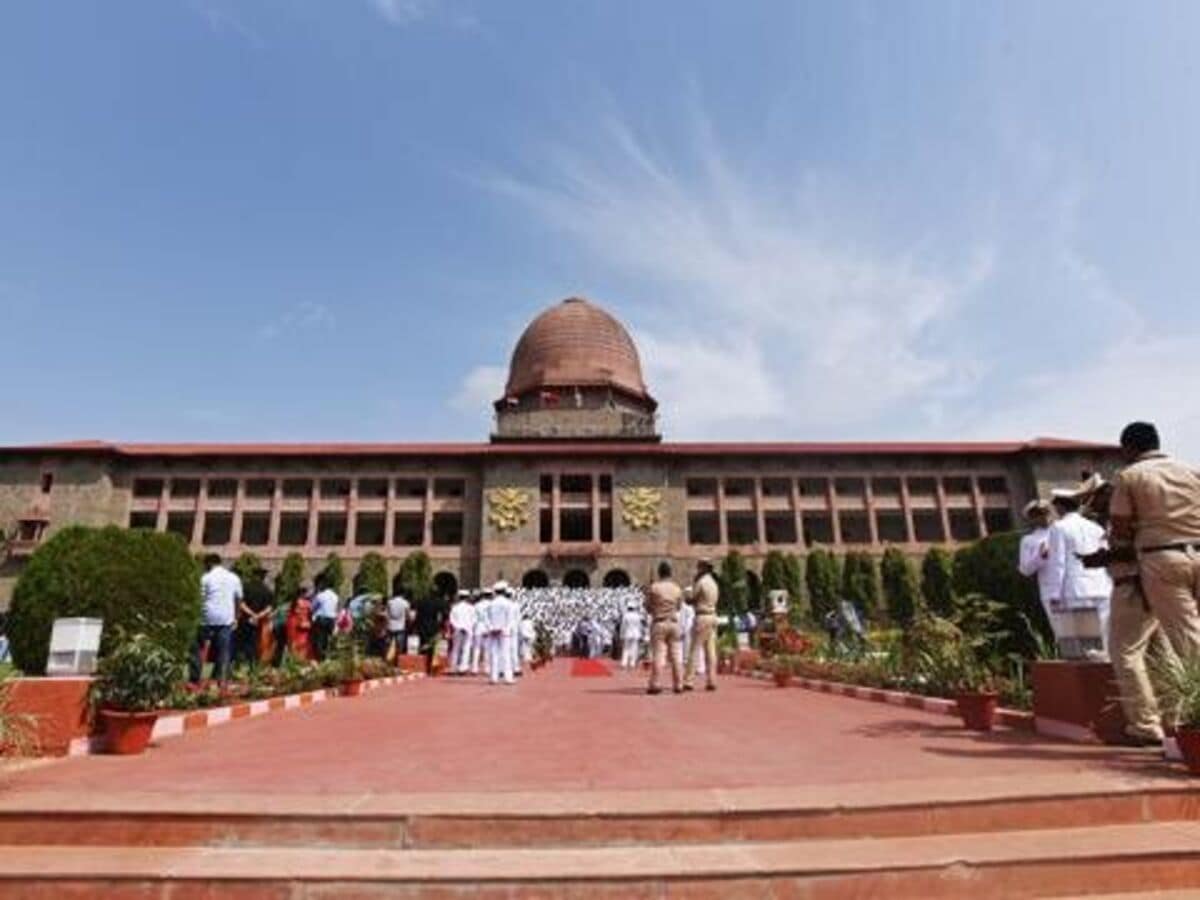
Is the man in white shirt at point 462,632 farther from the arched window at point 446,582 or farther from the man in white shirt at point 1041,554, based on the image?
the arched window at point 446,582

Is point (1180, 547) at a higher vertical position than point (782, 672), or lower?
higher

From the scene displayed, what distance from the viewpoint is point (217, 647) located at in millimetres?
9688

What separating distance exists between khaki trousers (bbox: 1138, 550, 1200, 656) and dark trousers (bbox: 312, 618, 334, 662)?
41.2 ft

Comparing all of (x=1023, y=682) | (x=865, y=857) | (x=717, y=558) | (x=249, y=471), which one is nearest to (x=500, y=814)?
(x=865, y=857)

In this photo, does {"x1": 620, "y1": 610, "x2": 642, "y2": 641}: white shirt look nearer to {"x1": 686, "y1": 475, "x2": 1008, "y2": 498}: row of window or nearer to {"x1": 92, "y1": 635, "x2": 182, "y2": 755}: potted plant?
{"x1": 92, "y1": 635, "x2": 182, "y2": 755}: potted plant

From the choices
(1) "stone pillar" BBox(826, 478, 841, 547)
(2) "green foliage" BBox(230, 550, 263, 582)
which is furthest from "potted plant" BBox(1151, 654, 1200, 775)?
(1) "stone pillar" BBox(826, 478, 841, 547)

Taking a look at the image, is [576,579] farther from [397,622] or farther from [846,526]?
[397,622]

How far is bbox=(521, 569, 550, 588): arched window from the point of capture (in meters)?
39.1

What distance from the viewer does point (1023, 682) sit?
7.25 meters

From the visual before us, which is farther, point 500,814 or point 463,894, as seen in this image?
A: point 500,814

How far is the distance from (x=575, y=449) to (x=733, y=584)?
10086 mm

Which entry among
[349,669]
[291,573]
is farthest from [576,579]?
[349,669]

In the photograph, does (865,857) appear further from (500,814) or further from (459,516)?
(459,516)

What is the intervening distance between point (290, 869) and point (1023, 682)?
654 centimetres
